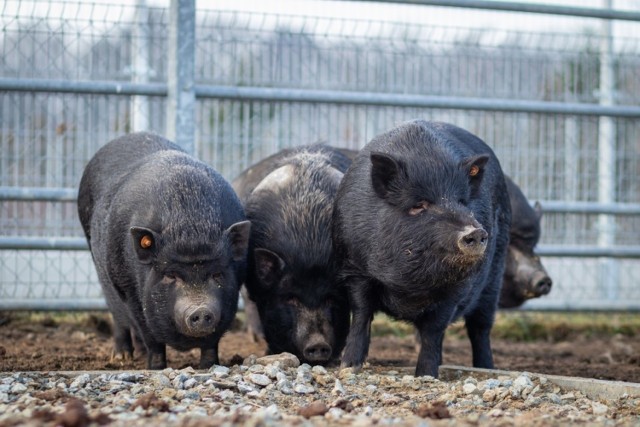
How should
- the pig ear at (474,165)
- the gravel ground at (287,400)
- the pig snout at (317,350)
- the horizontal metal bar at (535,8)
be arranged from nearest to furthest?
the gravel ground at (287,400) → the pig ear at (474,165) → the pig snout at (317,350) → the horizontal metal bar at (535,8)

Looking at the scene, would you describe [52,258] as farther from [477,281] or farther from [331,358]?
[477,281]

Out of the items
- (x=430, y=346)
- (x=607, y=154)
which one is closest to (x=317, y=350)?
(x=430, y=346)

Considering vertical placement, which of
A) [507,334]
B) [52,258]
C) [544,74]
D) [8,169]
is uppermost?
[544,74]

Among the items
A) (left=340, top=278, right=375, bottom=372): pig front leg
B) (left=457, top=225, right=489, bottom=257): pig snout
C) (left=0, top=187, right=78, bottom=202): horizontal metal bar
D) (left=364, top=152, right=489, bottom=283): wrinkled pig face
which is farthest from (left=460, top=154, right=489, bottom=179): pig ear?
(left=0, top=187, right=78, bottom=202): horizontal metal bar

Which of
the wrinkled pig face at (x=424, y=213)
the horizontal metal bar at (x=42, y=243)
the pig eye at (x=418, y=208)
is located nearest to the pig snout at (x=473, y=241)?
the wrinkled pig face at (x=424, y=213)

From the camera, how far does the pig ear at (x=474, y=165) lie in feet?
18.5

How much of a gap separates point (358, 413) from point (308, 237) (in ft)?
7.09

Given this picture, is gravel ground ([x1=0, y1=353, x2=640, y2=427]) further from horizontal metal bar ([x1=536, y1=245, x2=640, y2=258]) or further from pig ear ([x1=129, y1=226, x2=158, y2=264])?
horizontal metal bar ([x1=536, y1=245, x2=640, y2=258])

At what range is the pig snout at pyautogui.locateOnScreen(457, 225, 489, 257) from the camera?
5047mm

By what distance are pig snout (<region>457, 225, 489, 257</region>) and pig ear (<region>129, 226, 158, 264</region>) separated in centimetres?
169

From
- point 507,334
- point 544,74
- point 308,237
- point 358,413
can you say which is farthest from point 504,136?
point 358,413

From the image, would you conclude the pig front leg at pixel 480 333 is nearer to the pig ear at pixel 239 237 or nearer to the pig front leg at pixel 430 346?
the pig front leg at pixel 430 346

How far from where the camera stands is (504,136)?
9969mm

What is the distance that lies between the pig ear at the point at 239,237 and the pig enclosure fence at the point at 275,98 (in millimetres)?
2116
